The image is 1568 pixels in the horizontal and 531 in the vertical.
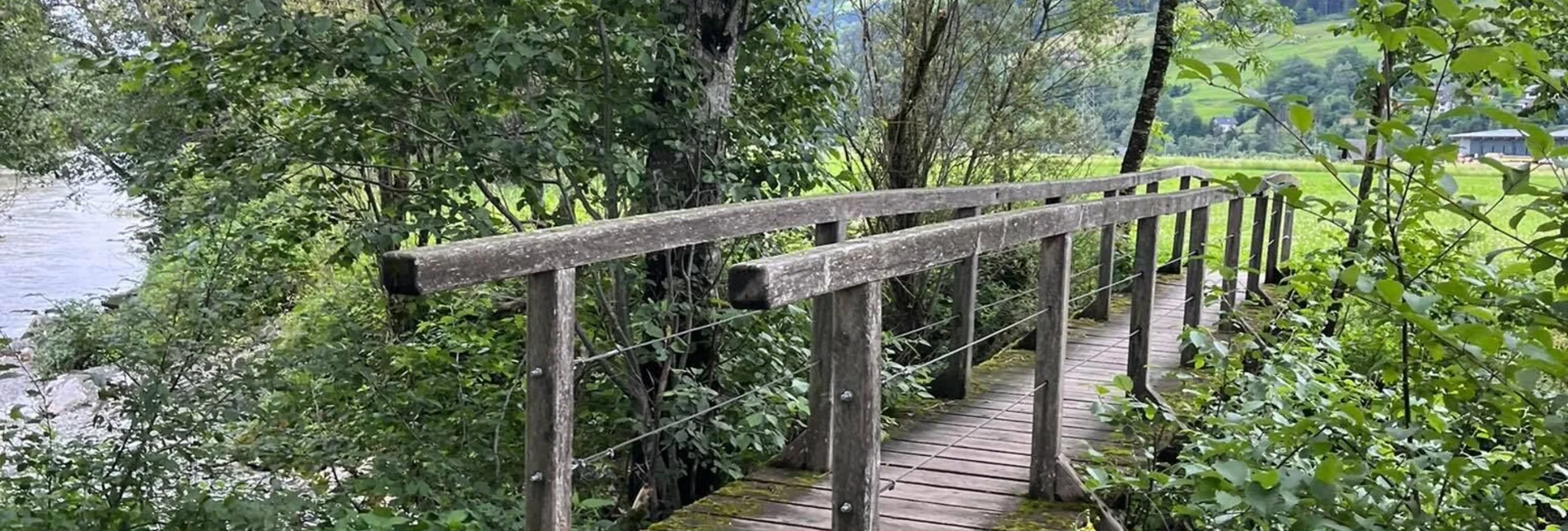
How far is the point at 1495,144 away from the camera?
2635 mm

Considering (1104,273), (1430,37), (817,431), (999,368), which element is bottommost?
(999,368)

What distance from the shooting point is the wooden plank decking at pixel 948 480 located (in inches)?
152

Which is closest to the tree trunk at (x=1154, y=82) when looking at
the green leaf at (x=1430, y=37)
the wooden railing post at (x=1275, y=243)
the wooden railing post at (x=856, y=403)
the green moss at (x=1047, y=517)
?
the wooden railing post at (x=1275, y=243)

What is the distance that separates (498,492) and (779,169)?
1.65 meters

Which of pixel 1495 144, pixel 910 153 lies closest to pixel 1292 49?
pixel 910 153

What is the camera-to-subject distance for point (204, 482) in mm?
5020

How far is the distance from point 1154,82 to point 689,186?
6453mm

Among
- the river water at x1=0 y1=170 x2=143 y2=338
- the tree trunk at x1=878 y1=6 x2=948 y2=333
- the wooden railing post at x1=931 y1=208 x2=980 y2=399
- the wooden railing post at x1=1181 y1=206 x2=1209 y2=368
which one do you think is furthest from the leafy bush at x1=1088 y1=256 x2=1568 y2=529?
the river water at x1=0 y1=170 x2=143 y2=338

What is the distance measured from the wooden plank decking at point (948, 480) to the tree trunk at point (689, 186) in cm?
86

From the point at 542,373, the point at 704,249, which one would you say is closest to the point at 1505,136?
the point at 542,373

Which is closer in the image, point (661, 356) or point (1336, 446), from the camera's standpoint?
point (1336, 446)

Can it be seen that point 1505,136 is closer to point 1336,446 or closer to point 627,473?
point 1336,446

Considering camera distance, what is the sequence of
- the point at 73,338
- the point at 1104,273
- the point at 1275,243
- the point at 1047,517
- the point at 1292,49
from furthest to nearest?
the point at 1292,49 → the point at 1275,243 → the point at 73,338 → the point at 1104,273 → the point at 1047,517

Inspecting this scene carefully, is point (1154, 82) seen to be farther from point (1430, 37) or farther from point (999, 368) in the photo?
point (1430, 37)
